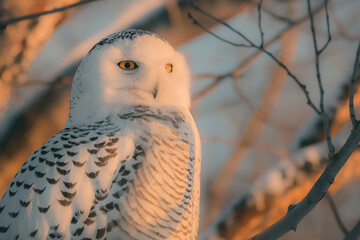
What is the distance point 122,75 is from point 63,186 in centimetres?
59

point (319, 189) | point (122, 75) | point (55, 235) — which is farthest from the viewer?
point (122, 75)

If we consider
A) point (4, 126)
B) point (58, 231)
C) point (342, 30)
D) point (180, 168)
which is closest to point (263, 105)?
point (342, 30)

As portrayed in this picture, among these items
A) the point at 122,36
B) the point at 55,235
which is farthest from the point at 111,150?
the point at 122,36

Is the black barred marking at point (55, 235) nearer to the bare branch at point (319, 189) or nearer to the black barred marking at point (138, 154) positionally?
the black barred marking at point (138, 154)

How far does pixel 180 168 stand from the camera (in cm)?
203

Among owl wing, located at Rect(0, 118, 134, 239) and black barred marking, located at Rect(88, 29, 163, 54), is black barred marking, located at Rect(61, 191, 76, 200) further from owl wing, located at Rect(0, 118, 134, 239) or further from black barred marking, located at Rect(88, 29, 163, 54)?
black barred marking, located at Rect(88, 29, 163, 54)

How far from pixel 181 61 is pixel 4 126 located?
6.01 feet

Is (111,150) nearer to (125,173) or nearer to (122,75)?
(125,173)

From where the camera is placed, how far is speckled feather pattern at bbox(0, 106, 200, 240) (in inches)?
73.0

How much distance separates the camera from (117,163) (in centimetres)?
193

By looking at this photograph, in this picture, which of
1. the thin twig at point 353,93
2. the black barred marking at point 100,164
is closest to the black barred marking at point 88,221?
the black barred marking at point 100,164

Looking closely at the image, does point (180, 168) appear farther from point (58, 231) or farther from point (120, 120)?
point (58, 231)

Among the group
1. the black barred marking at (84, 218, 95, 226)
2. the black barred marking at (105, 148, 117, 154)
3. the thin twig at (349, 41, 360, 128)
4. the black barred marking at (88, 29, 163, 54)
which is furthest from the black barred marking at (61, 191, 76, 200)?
the thin twig at (349, 41, 360, 128)

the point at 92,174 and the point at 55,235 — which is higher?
the point at 92,174
